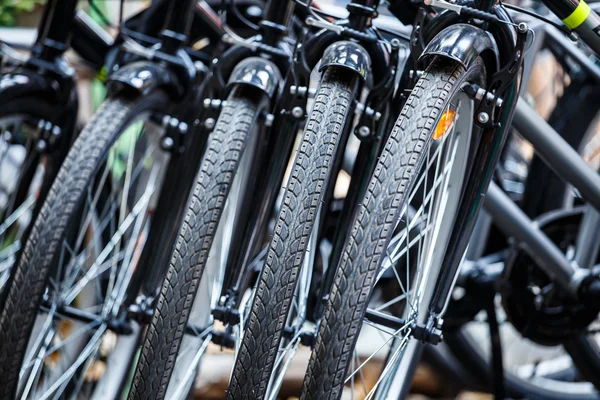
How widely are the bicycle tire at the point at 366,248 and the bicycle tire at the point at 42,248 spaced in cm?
51

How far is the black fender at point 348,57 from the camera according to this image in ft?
4.14

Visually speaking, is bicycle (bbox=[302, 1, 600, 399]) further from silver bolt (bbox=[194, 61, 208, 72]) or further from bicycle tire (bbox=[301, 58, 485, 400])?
silver bolt (bbox=[194, 61, 208, 72])

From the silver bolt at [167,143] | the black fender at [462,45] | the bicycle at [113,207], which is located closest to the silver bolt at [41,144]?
the bicycle at [113,207]

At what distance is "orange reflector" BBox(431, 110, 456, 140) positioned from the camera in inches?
49.2

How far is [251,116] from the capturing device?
1.36m

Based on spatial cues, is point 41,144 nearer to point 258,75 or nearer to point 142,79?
point 142,79

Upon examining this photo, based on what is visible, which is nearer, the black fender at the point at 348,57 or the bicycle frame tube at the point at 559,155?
the black fender at the point at 348,57

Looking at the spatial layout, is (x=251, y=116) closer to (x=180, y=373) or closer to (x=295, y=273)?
(x=295, y=273)

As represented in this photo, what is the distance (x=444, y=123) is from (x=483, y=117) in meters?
0.06

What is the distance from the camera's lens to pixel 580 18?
1343mm

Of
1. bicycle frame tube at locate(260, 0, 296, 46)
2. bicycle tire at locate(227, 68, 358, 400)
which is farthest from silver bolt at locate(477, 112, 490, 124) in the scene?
bicycle frame tube at locate(260, 0, 296, 46)

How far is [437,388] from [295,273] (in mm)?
1634

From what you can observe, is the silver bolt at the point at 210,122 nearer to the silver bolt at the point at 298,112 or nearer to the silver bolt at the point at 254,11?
the silver bolt at the point at 298,112

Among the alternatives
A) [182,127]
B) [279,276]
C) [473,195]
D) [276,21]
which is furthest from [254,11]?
[279,276]
